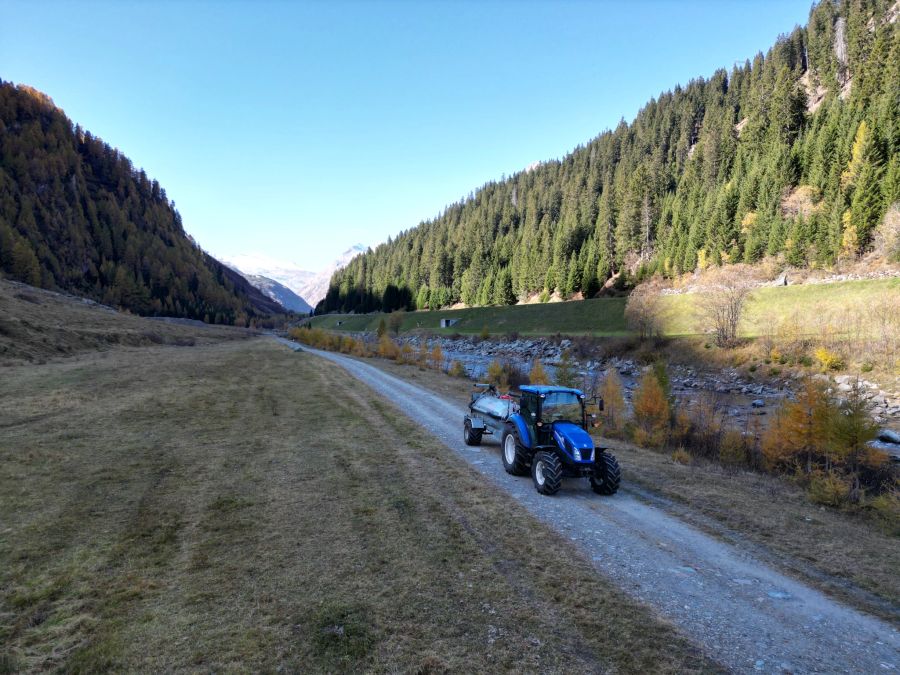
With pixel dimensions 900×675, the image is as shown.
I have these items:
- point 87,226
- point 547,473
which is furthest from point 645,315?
point 87,226

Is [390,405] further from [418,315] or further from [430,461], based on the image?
[418,315]

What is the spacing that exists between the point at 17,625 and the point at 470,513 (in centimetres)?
621

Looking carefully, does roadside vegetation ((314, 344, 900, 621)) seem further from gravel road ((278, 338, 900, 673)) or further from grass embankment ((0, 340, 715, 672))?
grass embankment ((0, 340, 715, 672))

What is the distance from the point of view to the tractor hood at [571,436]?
923 centimetres

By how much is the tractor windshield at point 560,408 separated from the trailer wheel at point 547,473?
1.04 m

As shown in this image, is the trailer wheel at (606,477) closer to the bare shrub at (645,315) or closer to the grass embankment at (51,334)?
the grass embankment at (51,334)

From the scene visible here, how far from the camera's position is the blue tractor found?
9219mm

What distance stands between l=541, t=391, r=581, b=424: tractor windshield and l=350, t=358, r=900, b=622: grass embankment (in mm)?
2194

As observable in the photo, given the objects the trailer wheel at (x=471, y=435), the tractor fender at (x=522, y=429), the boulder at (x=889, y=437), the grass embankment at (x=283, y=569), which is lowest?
the grass embankment at (x=283, y=569)

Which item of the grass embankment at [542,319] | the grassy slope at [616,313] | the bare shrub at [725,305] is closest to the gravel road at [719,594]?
the bare shrub at [725,305]

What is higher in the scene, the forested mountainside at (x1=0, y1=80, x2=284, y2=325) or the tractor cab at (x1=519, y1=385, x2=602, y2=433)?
the forested mountainside at (x1=0, y1=80, x2=284, y2=325)

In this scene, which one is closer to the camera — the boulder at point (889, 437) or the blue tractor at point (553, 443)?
the blue tractor at point (553, 443)

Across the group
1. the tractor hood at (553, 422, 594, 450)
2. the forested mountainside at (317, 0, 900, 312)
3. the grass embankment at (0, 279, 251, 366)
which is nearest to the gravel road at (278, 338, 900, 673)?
the tractor hood at (553, 422, 594, 450)

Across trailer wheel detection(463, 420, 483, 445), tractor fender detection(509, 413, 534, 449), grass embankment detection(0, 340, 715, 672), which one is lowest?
grass embankment detection(0, 340, 715, 672)
